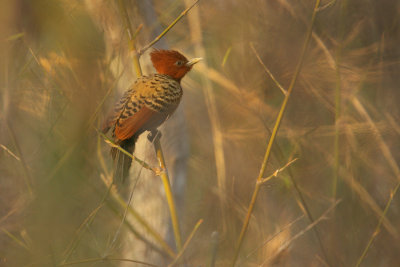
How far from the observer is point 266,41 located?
300 centimetres

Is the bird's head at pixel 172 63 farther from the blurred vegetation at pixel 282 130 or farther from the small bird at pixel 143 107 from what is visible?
the blurred vegetation at pixel 282 130

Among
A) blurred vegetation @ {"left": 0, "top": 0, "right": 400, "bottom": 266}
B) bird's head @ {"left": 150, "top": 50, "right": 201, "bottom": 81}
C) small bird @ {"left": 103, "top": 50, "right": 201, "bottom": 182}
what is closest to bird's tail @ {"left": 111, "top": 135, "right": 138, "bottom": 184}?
small bird @ {"left": 103, "top": 50, "right": 201, "bottom": 182}

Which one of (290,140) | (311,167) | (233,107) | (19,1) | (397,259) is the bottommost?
(397,259)

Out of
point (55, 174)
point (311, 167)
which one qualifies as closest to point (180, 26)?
point (311, 167)

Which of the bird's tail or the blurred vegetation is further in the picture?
the blurred vegetation

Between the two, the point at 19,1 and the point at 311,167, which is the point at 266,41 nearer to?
the point at 311,167

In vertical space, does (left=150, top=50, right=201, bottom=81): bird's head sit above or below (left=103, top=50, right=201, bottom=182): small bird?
above

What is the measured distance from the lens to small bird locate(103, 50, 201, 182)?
1.96m

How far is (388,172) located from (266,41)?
103cm

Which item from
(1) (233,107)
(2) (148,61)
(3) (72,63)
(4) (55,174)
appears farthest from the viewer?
(1) (233,107)

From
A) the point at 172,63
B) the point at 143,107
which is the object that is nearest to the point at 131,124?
the point at 143,107

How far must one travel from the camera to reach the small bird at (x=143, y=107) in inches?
77.0

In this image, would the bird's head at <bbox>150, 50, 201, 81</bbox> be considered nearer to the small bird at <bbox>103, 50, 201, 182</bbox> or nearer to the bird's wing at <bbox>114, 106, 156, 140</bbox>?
the small bird at <bbox>103, 50, 201, 182</bbox>

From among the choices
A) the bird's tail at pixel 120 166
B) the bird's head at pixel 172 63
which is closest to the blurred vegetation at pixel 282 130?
the bird's tail at pixel 120 166
